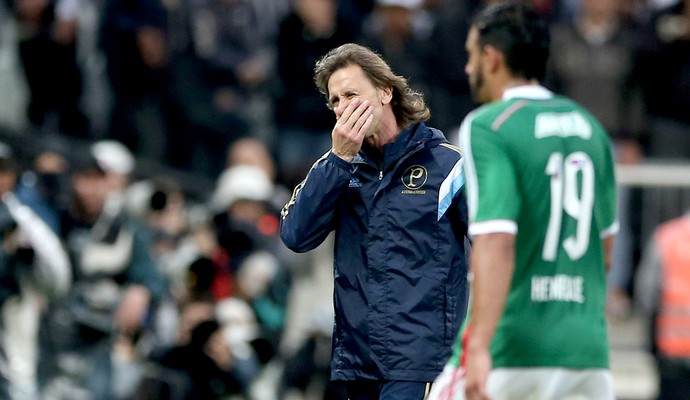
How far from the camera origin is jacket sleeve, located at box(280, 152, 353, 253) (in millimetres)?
6039

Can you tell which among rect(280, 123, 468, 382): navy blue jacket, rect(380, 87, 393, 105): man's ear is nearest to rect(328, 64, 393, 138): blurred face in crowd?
rect(380, 87, 393, 105): man's ear

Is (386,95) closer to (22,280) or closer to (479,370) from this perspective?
(479,370)

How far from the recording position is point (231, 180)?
12516 millimetres

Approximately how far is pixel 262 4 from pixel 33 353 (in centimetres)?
452

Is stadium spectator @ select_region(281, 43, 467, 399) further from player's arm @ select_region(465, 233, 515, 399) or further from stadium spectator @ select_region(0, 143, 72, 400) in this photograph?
stadium spectator @ select_region(0, 143, 72, 400)

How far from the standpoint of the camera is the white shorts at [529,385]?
5.14m

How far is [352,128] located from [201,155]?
8078mm

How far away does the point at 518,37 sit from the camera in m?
5.22

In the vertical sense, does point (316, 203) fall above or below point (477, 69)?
below

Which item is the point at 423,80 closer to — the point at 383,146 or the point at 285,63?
the point at 285,63

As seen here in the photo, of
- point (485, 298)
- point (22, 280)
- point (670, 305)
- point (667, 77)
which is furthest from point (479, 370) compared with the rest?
point (667, 77)

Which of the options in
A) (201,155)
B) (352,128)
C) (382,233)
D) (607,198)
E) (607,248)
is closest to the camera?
(607,198)

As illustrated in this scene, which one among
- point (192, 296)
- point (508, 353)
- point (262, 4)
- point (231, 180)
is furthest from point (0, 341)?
point (508, 353)

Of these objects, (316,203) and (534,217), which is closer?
(534,217)
